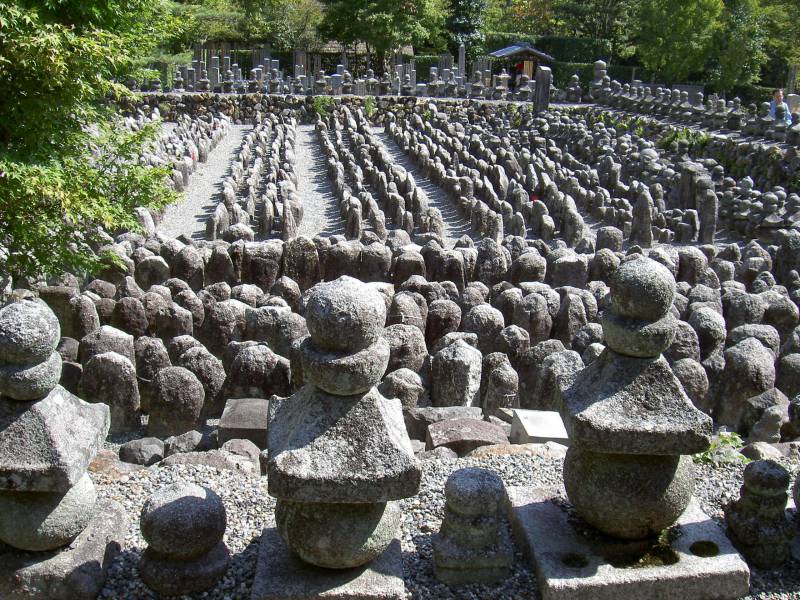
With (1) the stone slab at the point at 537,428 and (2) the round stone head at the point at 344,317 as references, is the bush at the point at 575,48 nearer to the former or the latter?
(1) the stone slab at the point at 537,428

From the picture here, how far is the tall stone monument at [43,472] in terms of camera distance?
3.43 m

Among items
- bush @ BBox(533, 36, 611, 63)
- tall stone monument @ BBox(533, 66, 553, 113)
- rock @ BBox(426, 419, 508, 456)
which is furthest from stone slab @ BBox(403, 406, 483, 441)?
bush @ BBox(533, 36, 611, 63)

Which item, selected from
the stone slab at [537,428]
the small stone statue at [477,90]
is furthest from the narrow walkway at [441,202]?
the small stone statue at [477,90]

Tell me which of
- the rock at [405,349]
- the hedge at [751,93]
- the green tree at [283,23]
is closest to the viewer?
the rock at [405,349]

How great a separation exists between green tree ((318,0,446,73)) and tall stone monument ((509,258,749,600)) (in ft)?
111

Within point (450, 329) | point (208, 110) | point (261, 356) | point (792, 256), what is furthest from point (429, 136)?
point (261, 356)

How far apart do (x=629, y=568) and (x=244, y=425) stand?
303 cm

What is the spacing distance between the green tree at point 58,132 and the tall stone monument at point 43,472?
12.8 feet

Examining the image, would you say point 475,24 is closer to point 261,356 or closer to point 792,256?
point 792,256

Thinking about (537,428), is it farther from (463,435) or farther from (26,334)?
(26,334)

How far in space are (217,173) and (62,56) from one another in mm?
12250

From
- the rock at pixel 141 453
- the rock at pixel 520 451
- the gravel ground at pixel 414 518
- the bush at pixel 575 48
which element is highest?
the bush at pixel 575 48

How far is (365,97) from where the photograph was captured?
28.9m

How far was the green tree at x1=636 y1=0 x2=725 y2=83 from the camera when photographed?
118ft
